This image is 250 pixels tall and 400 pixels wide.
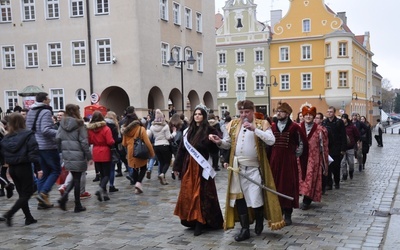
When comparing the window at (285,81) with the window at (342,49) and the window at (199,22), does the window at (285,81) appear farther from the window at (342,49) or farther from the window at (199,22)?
the window at (199,22)

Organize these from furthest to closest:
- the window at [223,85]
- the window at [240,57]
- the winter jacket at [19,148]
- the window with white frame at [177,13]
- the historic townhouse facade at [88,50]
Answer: the window at [223,85], the window at [240,57], the window with white frame at [177,13], the historic townhouse facade at [88,50], the winter jacket at [19,148]

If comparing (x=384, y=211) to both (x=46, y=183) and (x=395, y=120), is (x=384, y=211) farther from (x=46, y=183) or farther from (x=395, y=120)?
(x=395, y=120)

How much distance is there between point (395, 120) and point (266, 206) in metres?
96.8

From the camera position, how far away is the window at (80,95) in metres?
28.4

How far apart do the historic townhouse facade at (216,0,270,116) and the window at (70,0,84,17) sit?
27.9 meters

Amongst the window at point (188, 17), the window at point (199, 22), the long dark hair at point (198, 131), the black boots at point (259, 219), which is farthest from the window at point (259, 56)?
the black boots at point (259, 219)

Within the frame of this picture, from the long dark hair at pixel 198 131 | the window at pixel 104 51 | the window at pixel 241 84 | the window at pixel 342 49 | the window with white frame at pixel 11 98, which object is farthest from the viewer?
the window at pixel 241 84

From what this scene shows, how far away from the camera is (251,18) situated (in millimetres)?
53312

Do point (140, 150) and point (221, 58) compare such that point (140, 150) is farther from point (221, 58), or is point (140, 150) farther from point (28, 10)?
point (221, 58)

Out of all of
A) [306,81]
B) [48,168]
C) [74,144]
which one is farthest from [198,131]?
[306,81]

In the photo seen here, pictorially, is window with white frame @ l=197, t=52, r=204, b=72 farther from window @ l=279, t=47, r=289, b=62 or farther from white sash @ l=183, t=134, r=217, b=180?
white sash @ l=183, t=134, r=217, b=180

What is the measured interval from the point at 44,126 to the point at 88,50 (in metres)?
20.2

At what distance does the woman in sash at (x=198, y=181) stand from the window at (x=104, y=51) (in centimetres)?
2196

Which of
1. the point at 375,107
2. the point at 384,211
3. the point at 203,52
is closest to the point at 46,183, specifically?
the point at 384,211
